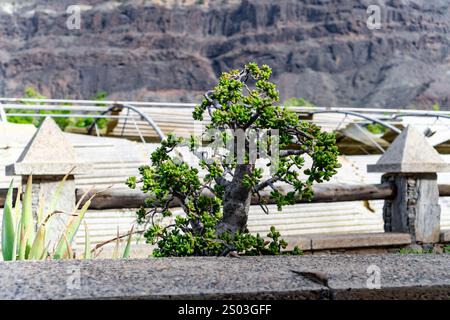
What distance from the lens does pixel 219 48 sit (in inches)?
2467

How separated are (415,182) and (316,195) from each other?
3.77ft

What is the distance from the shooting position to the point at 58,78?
190 feet

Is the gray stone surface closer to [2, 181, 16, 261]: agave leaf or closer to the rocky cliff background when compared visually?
[2, 181, 16, 261]: agave leaf

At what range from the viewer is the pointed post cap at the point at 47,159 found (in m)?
5.59

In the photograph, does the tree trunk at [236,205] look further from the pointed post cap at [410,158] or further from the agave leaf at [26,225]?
the pointed post cap at [410,158]

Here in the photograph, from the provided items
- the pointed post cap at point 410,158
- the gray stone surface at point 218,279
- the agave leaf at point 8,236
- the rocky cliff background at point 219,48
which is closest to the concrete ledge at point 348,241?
the pointed post cap at point 410,158

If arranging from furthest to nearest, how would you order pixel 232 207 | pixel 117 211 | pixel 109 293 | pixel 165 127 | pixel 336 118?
1. pixel 336 118
2. pixel 165 127
3. pixel 117 211
4. pixel 232 207
5. pixel 109 293

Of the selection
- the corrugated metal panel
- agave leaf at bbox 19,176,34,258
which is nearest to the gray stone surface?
agave leaf at bbox 19,176,34,258

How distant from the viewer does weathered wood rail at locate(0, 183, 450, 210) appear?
5.86 metres

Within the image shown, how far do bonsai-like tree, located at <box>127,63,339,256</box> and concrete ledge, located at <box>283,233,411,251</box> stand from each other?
90.5 inches
